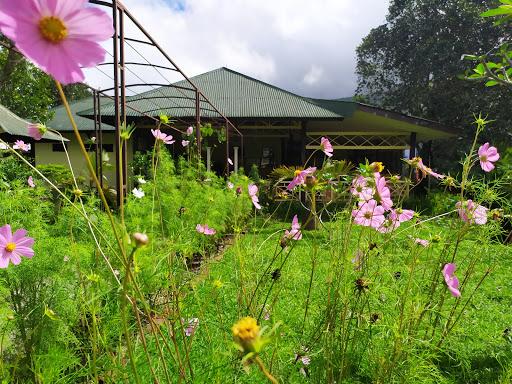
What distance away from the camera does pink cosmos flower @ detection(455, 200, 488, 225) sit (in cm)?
119

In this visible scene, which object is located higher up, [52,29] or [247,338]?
[52,29]

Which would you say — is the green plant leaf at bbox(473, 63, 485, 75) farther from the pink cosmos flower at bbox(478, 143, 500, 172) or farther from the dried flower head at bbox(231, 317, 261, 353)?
the dried flower head at bbox(231, 317, 261, 353)

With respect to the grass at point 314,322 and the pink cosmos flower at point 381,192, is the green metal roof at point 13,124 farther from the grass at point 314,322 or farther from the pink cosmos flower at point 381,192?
the pink cosmos flower at point 381,192

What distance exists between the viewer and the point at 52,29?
392 millimetres

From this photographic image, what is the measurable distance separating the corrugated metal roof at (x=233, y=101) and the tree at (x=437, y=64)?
7.70m

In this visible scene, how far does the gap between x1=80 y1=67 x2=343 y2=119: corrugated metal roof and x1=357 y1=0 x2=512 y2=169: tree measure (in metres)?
7.70

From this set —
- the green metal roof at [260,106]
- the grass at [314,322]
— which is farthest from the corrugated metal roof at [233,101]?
the grass at [314,322]

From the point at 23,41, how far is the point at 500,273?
517 centimetres

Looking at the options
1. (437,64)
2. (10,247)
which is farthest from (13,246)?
(437,64)

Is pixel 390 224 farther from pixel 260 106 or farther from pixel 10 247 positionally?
pixel 260 106

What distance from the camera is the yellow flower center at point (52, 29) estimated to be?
1.28ft

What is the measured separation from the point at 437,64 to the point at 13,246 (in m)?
18.6

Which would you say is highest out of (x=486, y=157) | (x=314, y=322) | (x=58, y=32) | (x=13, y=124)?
(x=13, y=124)

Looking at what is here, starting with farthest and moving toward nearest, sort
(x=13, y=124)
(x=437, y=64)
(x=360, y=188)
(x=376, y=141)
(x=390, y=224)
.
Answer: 1. (x=437, y=64)
2. (x=13, y=124)
3. (x=376, y=141)
4. (x=390, y=224)
5. (x=360, y=188)
